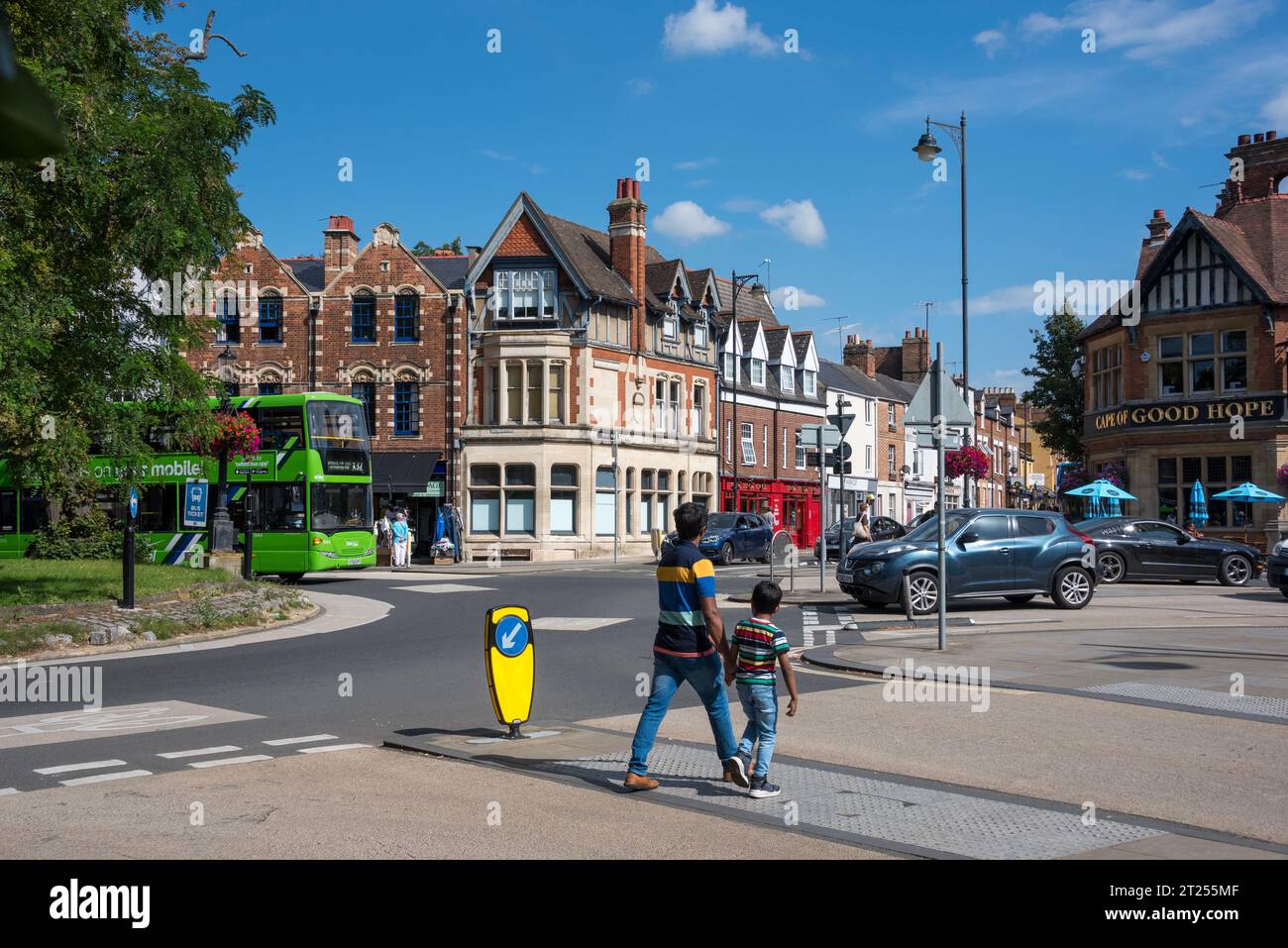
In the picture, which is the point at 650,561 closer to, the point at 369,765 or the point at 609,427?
the point at 609,427

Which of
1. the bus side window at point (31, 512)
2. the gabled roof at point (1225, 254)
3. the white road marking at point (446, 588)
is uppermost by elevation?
the gabled roof at point (1225, 254)

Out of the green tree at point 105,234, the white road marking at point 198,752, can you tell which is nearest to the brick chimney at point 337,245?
the green tree at point 105,234

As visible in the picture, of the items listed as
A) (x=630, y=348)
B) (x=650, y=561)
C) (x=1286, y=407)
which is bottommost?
(x=650, y=561)

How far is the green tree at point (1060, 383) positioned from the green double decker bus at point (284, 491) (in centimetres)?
3270

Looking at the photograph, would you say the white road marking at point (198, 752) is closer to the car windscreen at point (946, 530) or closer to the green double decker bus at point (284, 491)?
the car windscreen at point (946, 530)

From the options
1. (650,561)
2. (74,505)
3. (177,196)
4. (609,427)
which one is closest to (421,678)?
(177,196)

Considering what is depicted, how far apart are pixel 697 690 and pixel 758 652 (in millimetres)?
477

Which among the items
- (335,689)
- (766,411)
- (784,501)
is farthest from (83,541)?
(784,501)

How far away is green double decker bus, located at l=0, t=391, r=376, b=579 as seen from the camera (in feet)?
93.1

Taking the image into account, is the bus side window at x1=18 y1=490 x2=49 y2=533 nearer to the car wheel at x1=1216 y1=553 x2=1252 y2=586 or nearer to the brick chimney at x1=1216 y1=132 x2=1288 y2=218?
the car wheel at x1=1216 y1=553 x2=1252 y2=586

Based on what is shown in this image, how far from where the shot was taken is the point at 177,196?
17344mm

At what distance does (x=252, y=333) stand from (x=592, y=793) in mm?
43271

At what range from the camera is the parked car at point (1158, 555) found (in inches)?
1048

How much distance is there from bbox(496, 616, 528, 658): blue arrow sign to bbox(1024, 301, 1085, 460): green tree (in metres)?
45.6
